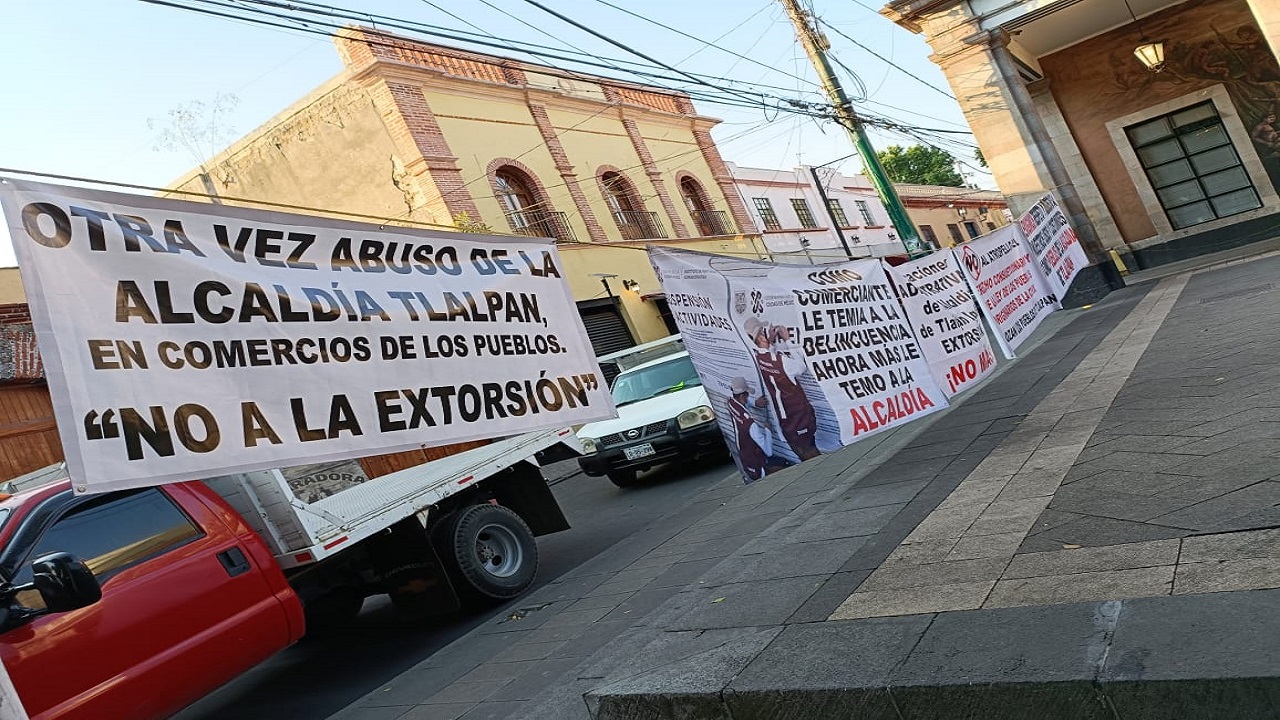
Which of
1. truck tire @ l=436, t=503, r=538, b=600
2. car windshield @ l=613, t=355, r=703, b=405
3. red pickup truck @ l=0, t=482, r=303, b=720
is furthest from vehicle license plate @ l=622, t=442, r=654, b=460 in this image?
red pickup truck @ l=0, t=482, r=303, b=720

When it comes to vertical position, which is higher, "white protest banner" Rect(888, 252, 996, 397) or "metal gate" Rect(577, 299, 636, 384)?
"metal gate" Rect(577, 299, 636, 384)

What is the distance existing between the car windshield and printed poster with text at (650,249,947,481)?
4.66 m

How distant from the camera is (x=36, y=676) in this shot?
14.3 feet

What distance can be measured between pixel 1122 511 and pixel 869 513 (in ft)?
5.94

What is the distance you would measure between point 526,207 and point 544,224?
26.3 inches

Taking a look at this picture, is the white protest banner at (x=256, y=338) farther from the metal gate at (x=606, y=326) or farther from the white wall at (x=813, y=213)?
the white wall at (x=813, y=213)

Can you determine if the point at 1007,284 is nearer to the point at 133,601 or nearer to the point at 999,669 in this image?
the point at 999,669

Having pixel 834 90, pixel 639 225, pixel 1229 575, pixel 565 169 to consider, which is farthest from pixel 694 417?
pixel 639 225

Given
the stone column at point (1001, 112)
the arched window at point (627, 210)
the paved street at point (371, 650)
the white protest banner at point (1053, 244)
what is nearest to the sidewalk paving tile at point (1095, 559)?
the paved street at point (371, 650)

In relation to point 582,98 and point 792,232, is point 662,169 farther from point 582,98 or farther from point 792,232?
point 792,232

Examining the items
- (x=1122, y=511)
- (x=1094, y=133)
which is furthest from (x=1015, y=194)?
(x=1122, y=511)

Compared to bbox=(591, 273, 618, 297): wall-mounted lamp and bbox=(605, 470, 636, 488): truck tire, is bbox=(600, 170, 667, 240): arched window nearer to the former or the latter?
bbox=(591, 273, 618, 297): wall-mounted lamp

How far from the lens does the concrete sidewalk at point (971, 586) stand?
118 inches

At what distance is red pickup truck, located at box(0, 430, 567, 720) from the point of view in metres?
4.46
